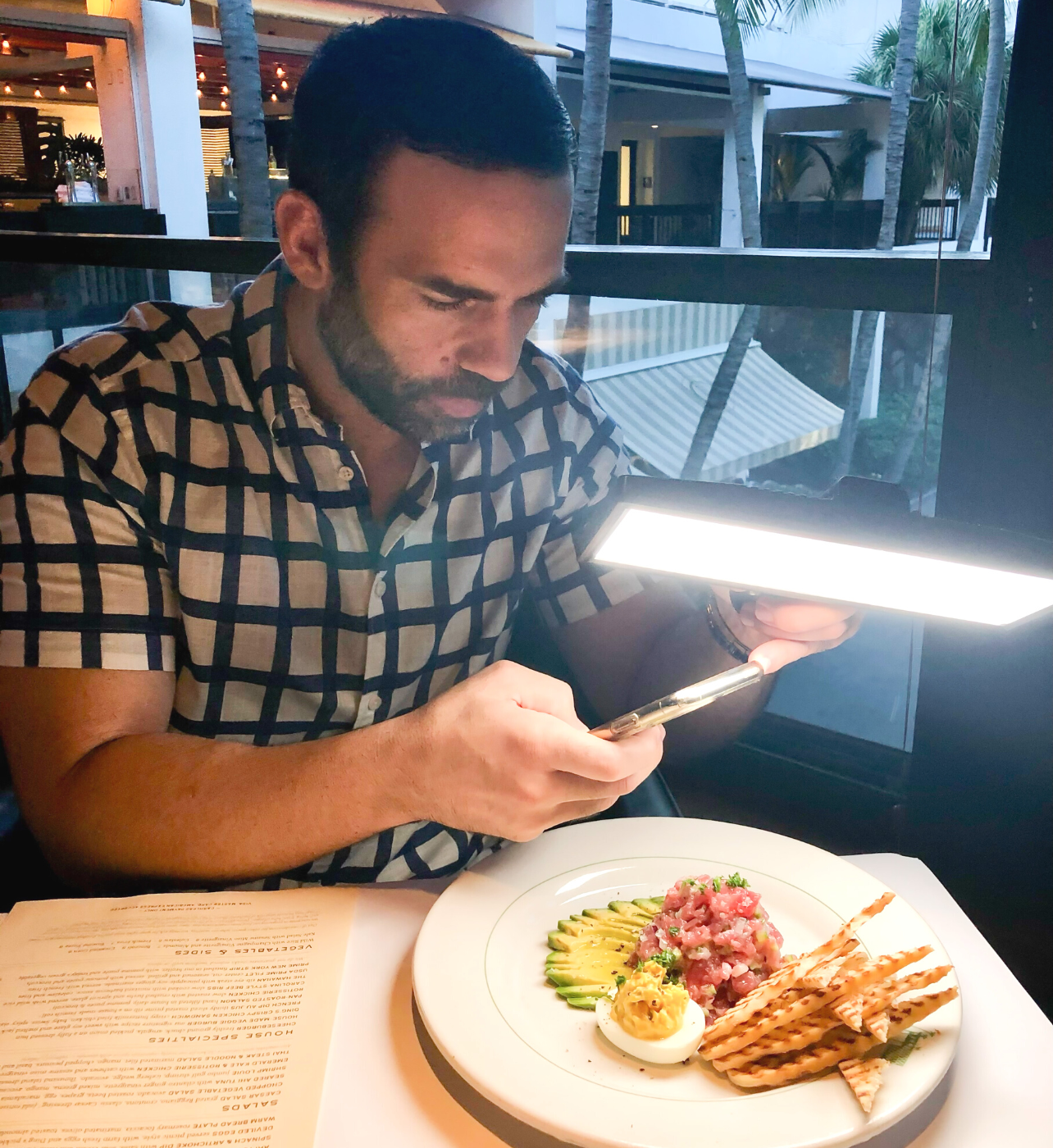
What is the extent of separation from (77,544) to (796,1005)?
0.95 meters

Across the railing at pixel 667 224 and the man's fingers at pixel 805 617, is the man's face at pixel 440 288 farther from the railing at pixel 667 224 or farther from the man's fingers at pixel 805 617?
the railing at pixel 667 224

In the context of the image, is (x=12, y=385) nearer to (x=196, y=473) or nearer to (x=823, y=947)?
(x=196, y=473)

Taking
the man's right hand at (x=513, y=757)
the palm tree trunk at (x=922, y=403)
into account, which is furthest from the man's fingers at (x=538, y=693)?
the palm tree trunk at (x=922, y=403)

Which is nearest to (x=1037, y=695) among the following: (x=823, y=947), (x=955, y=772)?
(x=955, y=772)

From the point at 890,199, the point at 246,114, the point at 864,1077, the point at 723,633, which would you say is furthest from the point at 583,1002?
the point at 246,114

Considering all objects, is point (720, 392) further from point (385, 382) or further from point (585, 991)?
point (585, 991)

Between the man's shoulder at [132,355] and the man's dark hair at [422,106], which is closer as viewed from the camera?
the man's dark hair at [422,106]

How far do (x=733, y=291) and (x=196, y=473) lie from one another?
85cm

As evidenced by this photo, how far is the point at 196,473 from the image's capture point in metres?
1.26

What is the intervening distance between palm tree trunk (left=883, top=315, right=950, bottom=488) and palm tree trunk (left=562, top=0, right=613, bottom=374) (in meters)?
0.54

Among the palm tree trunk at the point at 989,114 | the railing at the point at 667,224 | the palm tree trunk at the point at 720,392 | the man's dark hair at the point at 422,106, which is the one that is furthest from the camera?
the railing at the point at 667,224

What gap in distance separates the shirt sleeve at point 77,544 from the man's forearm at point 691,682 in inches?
26.9

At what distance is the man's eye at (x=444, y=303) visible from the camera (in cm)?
120

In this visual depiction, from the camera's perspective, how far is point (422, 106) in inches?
44.2
